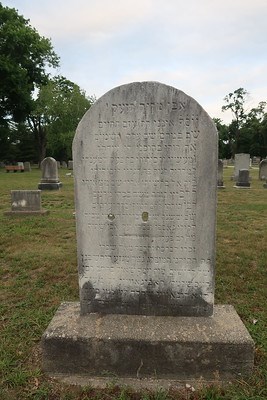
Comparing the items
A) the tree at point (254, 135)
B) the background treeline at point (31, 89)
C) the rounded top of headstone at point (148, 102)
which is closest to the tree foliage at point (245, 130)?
the tree at point (254, 135)

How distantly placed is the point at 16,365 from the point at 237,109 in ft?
209

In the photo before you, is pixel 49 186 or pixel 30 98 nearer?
pixel 49 186

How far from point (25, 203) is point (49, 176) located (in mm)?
6532

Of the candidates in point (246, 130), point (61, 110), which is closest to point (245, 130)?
point (246, 130)

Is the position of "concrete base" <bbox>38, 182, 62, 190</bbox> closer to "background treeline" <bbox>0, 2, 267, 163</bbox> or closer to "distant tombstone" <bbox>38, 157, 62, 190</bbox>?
"distant tombstone" <bbox>38, 157, 62, 190</bbox>

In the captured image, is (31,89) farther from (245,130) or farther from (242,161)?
(245,130)

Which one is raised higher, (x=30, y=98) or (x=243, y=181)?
(x=30, y=98)

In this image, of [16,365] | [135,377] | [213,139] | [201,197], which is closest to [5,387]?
[16,365]

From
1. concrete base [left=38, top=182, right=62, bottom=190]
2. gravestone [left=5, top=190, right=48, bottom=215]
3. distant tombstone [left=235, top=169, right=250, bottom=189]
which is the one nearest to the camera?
gravestone [left=5, top=190, right=48, bottom=215]

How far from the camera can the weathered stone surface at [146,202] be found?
2414 millimetres

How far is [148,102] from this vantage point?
2.40m

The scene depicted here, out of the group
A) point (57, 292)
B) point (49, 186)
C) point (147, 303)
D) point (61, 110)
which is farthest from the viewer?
point (61, 110)

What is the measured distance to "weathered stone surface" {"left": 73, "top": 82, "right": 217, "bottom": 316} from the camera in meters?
2.41

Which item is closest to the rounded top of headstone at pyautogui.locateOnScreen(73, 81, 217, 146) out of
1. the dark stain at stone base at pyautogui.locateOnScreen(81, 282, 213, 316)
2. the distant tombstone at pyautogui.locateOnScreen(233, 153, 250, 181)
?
the dark stain at stone base at pyautogui.locateOnScreen(81, 282, 213, 316)
